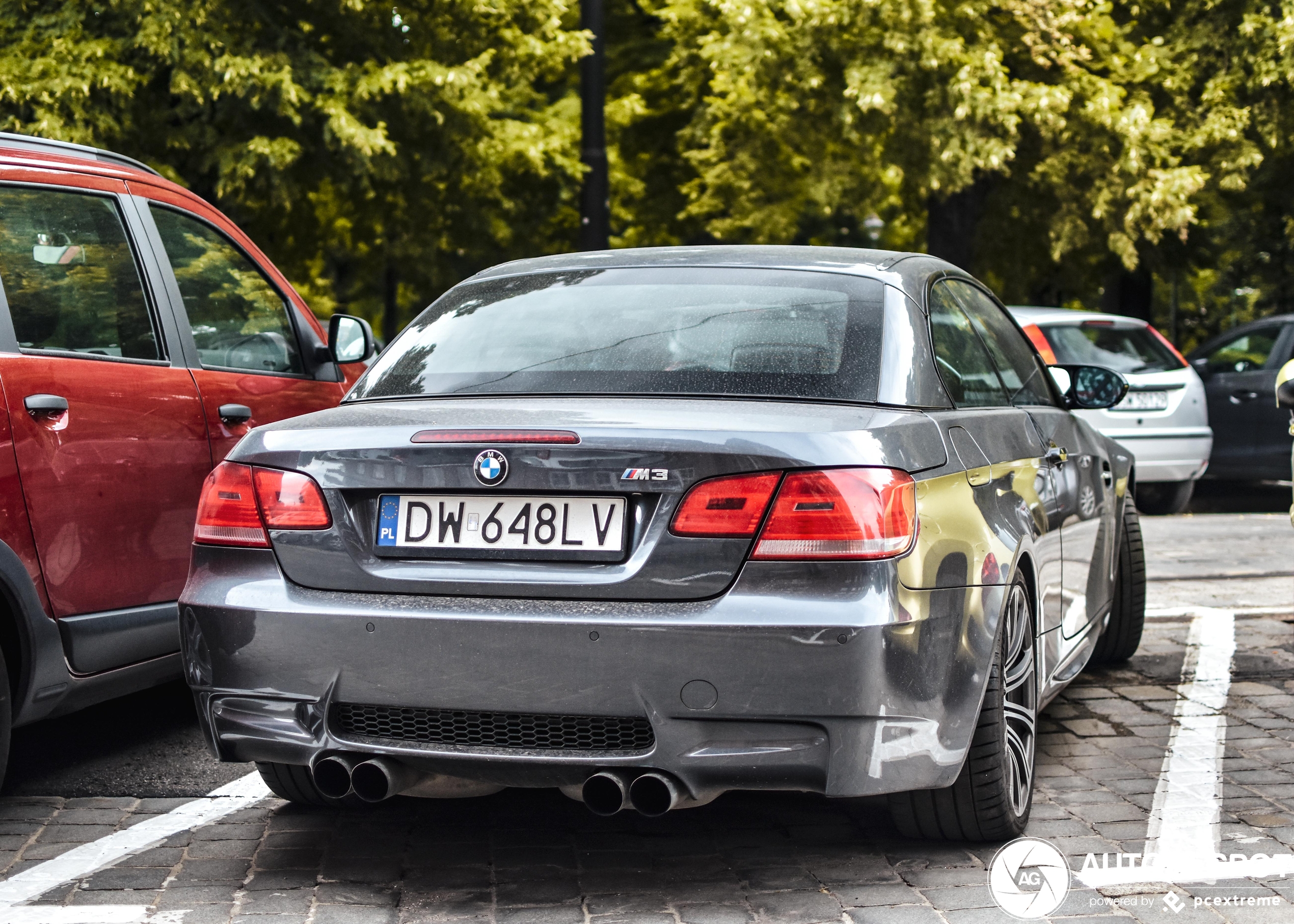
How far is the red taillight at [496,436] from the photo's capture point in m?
3.48

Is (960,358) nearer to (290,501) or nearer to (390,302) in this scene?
(290,501)

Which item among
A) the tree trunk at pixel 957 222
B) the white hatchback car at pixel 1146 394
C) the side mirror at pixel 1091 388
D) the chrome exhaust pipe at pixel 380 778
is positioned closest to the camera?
the chrome exhaust pipe at pixel 380 778

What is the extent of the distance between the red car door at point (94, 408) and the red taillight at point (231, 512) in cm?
80

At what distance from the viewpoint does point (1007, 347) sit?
520 cm

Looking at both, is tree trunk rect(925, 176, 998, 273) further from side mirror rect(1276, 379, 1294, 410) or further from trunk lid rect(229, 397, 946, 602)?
trunk lid rect(229, 397, 946, 602)

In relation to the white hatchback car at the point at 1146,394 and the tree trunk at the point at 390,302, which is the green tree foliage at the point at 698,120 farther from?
the white hatchback car at the point at 1146,394

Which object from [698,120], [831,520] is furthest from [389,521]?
[698,120]

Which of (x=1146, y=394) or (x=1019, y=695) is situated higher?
(x=1019, y=695)

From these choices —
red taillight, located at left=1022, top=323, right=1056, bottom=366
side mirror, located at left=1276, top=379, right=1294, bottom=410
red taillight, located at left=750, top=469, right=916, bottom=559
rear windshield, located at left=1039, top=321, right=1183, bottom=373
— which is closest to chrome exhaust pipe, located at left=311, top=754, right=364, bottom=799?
red taillight, located at left=750, top=469, right=916, bottom=559

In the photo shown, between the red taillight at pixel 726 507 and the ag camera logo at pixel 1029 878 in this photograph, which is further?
the ag camera logo at pixel 1029 878

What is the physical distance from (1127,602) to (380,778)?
12.2 feet

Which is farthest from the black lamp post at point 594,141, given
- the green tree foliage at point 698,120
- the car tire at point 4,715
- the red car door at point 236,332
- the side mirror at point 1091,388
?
the car tire at point 4,715

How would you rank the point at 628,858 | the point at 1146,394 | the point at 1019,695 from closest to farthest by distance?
the point at 628,858
the point at 1019,695
the point at 1146,394

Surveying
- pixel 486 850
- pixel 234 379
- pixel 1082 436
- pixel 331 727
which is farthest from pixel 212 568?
pixel 1082 436
